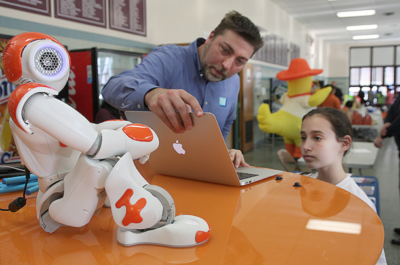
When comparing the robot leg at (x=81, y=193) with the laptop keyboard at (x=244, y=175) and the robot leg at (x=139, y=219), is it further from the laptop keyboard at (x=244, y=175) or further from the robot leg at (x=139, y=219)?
the laptop keyboard at (x=244, y=175)

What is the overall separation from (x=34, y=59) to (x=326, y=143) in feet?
4.59

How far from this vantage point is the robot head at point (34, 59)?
59 centimetres

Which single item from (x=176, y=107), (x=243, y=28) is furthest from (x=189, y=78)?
(x=176, y=107)

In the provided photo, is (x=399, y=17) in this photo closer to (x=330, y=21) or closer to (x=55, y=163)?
(x=330, y=21)

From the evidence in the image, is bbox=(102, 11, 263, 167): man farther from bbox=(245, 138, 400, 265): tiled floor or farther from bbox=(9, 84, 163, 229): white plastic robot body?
bbox=(245, 138, 400, 265): tiled floor

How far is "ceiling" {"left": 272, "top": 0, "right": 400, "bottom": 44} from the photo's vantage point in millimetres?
7355

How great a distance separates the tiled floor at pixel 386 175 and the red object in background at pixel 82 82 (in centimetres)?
270

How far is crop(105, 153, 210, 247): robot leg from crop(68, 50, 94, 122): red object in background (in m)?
2.41

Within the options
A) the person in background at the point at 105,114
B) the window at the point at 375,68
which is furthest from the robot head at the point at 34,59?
the window at the point at 375,68

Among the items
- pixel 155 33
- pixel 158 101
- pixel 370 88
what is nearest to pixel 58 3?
pixel 155 33

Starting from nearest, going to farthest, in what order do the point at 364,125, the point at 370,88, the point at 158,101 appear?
the point at 158,101 → the point at 364,125 → the point at 370,88

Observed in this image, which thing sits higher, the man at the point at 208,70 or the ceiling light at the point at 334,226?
the man at the point at 208,70

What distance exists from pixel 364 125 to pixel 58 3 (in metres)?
5.35

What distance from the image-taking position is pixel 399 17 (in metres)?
8.67
